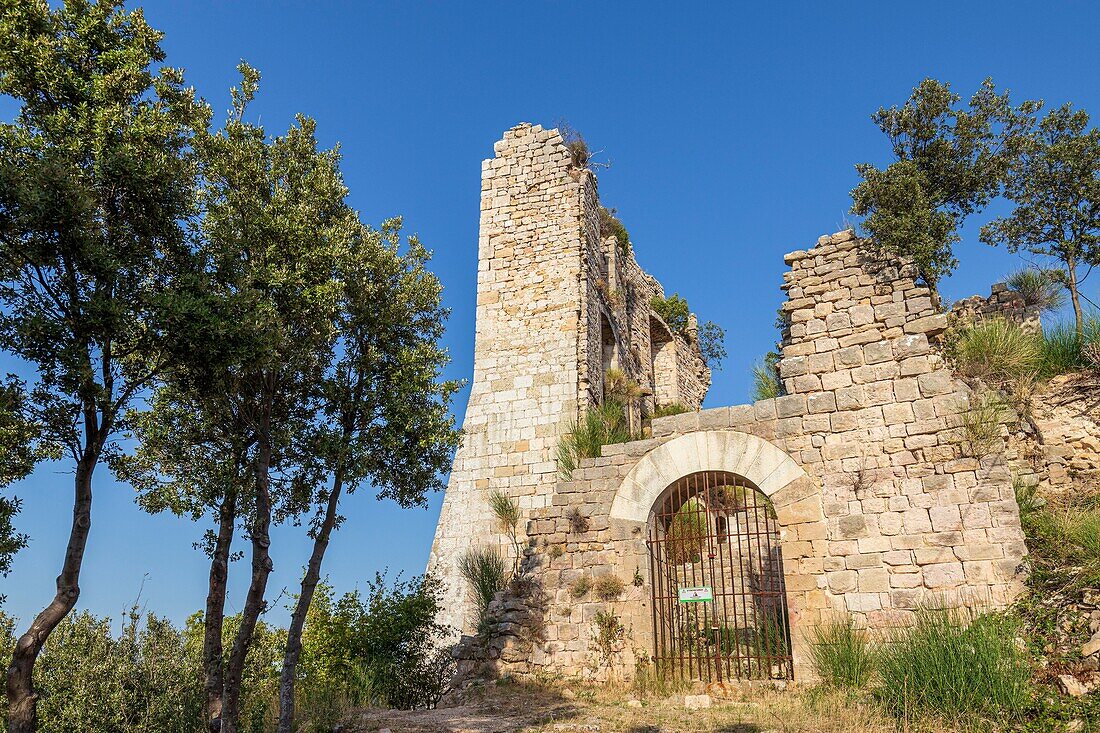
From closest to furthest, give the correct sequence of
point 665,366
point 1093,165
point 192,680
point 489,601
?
point 192,680 < point 489,601 < point 1093,165 < point 665,366

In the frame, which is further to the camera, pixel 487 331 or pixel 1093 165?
pixel 487 331

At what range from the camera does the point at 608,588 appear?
364 inches

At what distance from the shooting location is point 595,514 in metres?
9.72

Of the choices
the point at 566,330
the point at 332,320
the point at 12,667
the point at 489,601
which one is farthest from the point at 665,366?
the point at 12,667

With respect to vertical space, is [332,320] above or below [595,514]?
above

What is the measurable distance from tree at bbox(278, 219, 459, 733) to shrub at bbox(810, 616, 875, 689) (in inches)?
200

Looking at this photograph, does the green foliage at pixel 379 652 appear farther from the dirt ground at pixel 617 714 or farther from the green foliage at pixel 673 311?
the green foliage at pixel 673 311

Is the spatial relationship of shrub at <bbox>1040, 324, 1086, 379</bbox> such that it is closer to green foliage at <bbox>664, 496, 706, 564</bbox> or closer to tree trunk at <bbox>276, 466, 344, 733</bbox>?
green foliage at <bbox>664, 496, 706, 564</bbox>

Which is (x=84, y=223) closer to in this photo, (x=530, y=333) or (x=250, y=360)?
(x=250, y=360)

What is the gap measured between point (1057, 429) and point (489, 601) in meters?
7.84

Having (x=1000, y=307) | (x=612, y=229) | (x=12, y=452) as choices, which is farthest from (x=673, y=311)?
(x=12, y=452)

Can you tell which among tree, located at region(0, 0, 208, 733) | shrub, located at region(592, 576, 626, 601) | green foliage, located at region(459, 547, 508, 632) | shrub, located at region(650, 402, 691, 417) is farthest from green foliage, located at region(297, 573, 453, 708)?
shrub, located at region(650, 402, 691, 417)

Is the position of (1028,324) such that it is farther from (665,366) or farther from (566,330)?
(665,366)

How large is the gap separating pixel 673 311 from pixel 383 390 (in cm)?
1478
